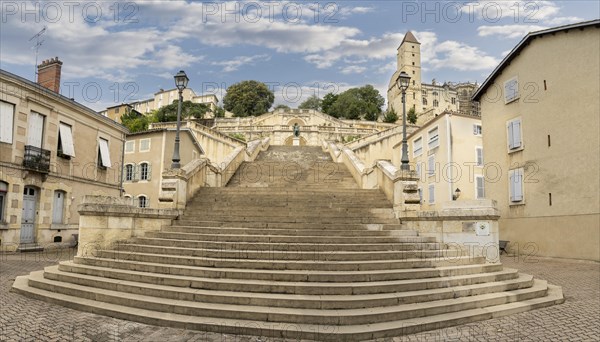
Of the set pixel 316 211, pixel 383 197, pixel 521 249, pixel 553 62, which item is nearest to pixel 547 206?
pixel 521 249

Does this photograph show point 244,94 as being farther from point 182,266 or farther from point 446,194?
point 182,266

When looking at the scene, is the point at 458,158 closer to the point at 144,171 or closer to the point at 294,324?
the point at 294,324

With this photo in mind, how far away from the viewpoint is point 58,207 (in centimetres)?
1847

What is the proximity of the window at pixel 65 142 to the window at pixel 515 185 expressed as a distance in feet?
69.5

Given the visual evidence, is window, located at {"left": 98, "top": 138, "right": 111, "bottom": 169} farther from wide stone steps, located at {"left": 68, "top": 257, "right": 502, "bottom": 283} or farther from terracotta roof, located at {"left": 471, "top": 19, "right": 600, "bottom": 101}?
terracotta roof, located at {"left": 471, "top": 19, "right": 600, "bottom": 101}

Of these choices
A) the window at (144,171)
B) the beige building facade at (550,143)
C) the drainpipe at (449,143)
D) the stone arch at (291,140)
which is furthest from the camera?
the stone arch at (291,140)

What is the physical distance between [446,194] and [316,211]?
16655 millimetres

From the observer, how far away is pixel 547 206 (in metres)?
15.4

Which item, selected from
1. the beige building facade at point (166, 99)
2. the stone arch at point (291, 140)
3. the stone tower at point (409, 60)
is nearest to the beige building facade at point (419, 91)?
the stone tower at point (409, 60)

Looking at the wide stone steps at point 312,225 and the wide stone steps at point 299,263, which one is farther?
the wide stone steps at point 312,225

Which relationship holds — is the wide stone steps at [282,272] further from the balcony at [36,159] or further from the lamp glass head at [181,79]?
the balcony at [36,159]

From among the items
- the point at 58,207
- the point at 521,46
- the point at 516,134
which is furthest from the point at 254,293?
the point at 521,46

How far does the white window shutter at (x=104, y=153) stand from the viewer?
70.1ft

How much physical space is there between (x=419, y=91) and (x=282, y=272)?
10426cm
